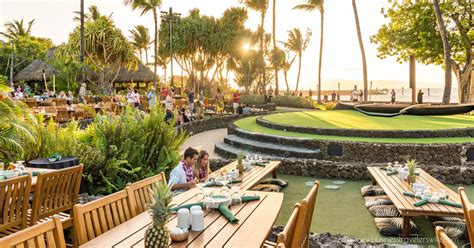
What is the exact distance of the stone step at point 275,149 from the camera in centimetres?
1041

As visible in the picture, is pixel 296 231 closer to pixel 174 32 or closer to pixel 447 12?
pixel 447 12

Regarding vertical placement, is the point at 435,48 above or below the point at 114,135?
above

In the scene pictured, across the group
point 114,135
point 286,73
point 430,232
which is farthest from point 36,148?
point 286,73

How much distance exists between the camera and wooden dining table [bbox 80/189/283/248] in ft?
9.84

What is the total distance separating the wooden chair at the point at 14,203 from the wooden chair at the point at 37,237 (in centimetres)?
151

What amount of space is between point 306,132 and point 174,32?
33.1m

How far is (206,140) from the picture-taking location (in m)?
15.7

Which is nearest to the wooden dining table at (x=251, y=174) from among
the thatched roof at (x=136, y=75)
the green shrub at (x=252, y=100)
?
the green shrub at (x=252, y=100)

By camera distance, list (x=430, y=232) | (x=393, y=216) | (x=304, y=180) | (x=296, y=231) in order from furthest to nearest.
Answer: (x=304, y=180)
(x=393, y=216)
(x=430, y=232)
(x=296, y=231)

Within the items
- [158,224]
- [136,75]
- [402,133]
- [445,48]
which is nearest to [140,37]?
[136,75]

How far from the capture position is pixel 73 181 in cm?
484

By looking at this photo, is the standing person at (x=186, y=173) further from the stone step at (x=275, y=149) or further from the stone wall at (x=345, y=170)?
the stone step at (x=275, y=149)

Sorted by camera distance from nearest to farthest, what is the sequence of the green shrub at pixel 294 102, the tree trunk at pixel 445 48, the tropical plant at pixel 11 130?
the tropical plant at pixel 11 130
the tree trunk at pixel 445 48
the green shrub at pixel 294 102

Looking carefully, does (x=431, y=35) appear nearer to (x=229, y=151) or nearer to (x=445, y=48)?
(x=445, y=48)
